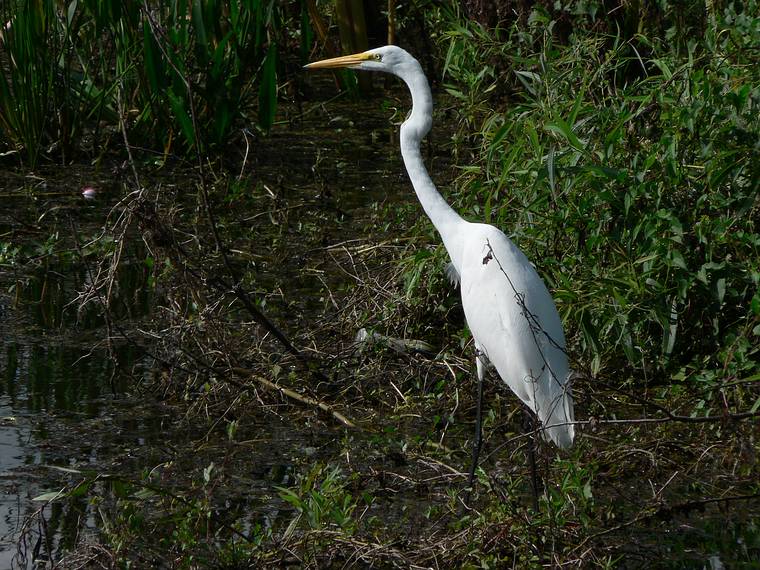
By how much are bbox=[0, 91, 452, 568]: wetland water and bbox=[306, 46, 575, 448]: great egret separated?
2.11 ft

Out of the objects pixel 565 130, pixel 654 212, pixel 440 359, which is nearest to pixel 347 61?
pixel 565 130

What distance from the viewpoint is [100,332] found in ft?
14.5

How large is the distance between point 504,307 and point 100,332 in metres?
1.75

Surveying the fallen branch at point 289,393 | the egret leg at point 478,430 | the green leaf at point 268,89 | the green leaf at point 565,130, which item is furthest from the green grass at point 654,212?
the green leaf at point 268,89

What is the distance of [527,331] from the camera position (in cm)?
338

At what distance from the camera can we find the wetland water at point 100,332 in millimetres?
3316

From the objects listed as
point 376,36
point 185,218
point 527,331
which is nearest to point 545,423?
point 527,331

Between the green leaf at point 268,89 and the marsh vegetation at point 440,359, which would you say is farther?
the green leaf at point 268,89

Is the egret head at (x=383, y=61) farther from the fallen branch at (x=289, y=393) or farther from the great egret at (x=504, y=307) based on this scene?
the fallen branch at (x=289, y=393)

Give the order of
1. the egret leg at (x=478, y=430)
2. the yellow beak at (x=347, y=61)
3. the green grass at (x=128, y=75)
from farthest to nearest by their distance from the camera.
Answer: the green grass at (x=128, y=75), the yellow beak at (x=347, y=61), the egret leg at (x=478, y=430)

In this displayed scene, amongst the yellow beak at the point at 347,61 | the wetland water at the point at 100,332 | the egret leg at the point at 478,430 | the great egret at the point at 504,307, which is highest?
the yellow beak at the point at 347,61

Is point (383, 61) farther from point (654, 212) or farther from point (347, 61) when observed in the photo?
point (654, 212)

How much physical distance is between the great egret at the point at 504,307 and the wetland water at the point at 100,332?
64cm

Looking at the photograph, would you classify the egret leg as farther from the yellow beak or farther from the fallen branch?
the yellow beak
